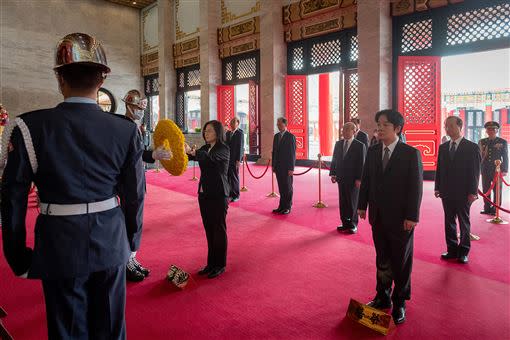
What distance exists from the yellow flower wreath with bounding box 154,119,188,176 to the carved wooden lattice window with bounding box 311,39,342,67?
8.70m

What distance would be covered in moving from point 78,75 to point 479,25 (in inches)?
345

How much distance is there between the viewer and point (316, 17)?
10.6m

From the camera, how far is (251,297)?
115 inches

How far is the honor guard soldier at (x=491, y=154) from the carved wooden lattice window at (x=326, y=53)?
221 inches

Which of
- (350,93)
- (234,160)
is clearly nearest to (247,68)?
(350,93)

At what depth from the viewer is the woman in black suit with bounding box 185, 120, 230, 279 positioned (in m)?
3.26

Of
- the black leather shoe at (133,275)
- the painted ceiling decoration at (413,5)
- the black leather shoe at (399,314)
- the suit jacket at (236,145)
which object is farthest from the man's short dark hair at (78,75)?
the painted ceiling decoration at (413,5)

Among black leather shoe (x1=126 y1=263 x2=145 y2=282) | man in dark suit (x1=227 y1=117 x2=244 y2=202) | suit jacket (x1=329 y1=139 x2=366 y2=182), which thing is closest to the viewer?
black leather shoe (x1=126 y1=263 x2=145 y2=282)

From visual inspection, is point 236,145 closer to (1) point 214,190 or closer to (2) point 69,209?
(1) point 214,190

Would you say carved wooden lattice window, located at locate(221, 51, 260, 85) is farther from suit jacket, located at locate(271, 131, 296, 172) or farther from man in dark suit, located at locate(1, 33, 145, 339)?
man in dark suit, located at locate(1, 33, 145, 339)

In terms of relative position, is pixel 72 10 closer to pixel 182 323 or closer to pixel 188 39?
pixel 188 39

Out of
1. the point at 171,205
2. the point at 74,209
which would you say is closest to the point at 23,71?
the point at 171,205

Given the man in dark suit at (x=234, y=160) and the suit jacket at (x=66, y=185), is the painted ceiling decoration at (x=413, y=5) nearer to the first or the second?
the man in dark suit at (x=234, y=160)

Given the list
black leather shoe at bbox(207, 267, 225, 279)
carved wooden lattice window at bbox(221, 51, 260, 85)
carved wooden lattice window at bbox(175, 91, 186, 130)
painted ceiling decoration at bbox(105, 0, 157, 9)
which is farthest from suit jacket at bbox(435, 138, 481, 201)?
painted ceiling decoration at bbox(105, 0, 157, 9)
